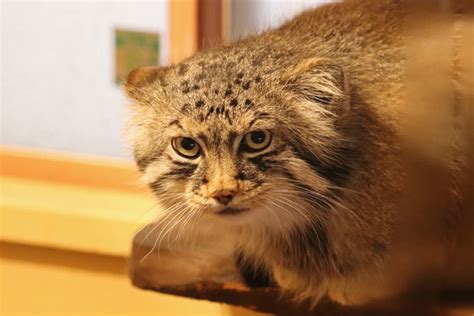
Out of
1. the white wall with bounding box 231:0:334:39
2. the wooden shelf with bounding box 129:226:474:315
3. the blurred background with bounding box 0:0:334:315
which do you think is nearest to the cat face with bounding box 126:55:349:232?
the wooden shelf with bounding box 129:226:474:315

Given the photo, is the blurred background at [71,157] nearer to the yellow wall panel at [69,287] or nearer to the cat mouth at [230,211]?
the yellow wall panel at [69,287]

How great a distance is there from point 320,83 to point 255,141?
79 mm

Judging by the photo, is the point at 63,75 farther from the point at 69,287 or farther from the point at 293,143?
the point at 293,143

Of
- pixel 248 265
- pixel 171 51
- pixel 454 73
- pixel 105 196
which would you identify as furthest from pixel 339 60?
pixel 105 196

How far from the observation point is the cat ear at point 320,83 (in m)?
0.71

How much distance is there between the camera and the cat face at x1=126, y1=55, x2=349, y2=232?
71cm

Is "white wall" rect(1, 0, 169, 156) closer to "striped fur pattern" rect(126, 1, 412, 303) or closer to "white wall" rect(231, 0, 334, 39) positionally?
"white wall" rect(231, 0, 334, 39)

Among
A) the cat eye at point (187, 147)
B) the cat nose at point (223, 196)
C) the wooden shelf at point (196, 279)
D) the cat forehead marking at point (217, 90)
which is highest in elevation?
the cat forehead marking at point (217, 90)

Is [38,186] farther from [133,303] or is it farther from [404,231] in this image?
[404,231]

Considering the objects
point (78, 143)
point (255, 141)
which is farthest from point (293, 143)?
point (78, 143)

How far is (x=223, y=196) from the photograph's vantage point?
2.32 feet

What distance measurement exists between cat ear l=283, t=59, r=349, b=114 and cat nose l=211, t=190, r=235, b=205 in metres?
0.11

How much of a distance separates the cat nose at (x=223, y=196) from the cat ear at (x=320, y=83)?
4.5 inches

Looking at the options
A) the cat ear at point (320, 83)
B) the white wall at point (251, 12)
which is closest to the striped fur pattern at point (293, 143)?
the cat ear at point (320, 83)
